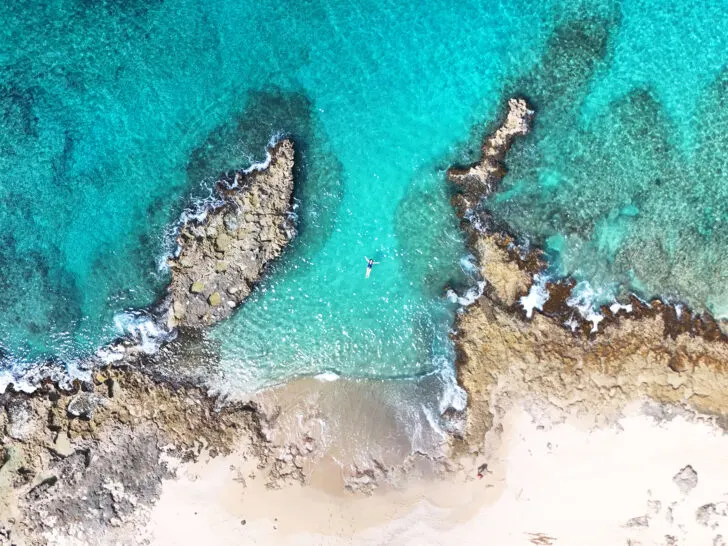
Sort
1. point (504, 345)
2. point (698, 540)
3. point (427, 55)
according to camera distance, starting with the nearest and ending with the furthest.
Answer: point (698, 540)
point (504, 345)
point (427, 55)

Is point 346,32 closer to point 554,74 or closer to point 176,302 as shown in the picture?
point 554,74

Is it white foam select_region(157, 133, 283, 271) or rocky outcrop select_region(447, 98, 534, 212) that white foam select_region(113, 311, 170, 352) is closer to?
white foam select_region(157, 133, 283, 271)

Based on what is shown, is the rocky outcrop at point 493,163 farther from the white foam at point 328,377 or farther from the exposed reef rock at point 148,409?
the white foam at point 328,377

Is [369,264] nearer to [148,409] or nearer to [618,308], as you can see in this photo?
[618,308]

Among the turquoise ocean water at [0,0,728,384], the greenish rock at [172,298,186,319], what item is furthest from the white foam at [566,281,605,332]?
the greenish rock at [172,298,186,319]

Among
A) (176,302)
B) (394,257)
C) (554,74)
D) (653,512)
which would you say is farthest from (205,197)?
(653,512)

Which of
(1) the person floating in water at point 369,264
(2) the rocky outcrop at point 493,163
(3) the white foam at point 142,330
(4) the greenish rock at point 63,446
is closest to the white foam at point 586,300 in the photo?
(2) the rocky outcrop at point 493,163

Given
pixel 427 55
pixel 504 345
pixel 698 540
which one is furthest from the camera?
pixel 427 55
